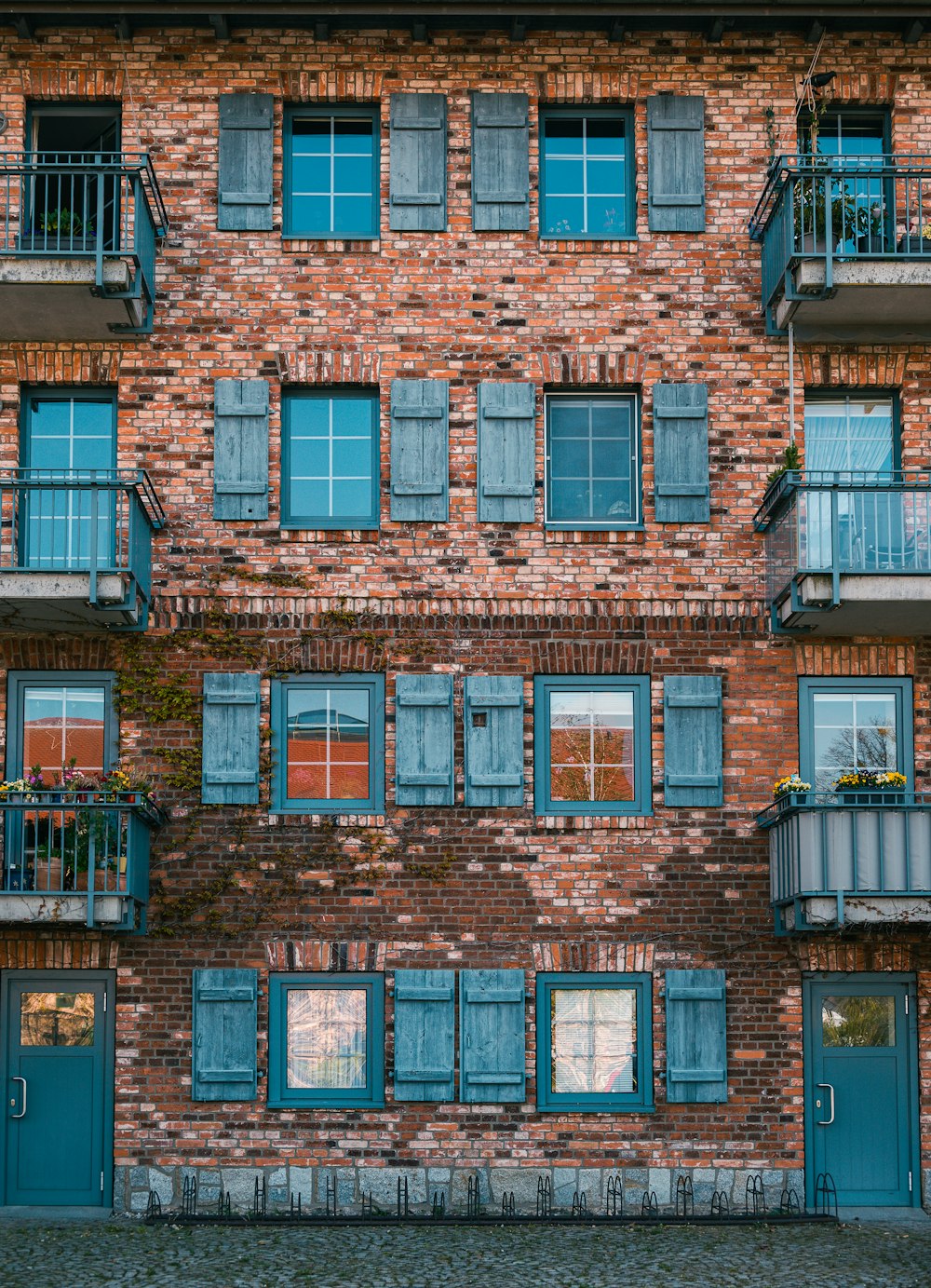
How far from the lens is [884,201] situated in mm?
16047

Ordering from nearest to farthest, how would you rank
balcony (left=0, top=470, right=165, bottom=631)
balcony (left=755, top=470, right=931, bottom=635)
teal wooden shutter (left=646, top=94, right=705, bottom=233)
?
balcony (left=0, top=470, right=165, bottom=631)
balcony (left=755, top=470, right=931, bottom=635)
teal wooden shutter (left=646, top=94, right=705, bottom=233)

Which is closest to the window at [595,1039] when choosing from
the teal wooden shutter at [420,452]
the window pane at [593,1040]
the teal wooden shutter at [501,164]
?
the window pane at [593,1040]

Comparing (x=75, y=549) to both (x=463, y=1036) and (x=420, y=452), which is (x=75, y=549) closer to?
(x=420, y=452)

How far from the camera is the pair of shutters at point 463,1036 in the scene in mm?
14758

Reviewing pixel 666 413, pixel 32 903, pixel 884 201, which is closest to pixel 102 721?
pixel 32 903

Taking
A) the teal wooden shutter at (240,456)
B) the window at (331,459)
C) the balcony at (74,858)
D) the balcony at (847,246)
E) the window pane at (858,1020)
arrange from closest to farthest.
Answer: the balcony at (74,858) → the balcony at (847,246) → the window pane at (858,1020) → the teal wooden shutter at (240,456) → the window at (331,459)

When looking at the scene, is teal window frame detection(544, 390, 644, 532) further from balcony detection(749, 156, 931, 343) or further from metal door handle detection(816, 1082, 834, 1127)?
metal door handle detection(816, 1082, 834, 1127)

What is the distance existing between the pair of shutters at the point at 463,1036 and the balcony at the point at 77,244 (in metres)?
6.73

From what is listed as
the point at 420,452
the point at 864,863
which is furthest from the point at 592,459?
the point at 864,863

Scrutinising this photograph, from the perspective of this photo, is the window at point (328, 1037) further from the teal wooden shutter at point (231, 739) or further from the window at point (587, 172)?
the window at point (587, 172)

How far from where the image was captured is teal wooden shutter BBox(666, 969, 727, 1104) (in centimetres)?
1477

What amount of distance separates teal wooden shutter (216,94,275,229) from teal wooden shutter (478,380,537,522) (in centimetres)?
278

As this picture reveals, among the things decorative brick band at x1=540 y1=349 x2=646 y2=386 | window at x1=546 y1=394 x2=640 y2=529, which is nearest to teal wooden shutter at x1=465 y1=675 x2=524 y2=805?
window at x1=546 y1=394 x2=640 y2=529

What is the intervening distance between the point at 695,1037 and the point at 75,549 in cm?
728
